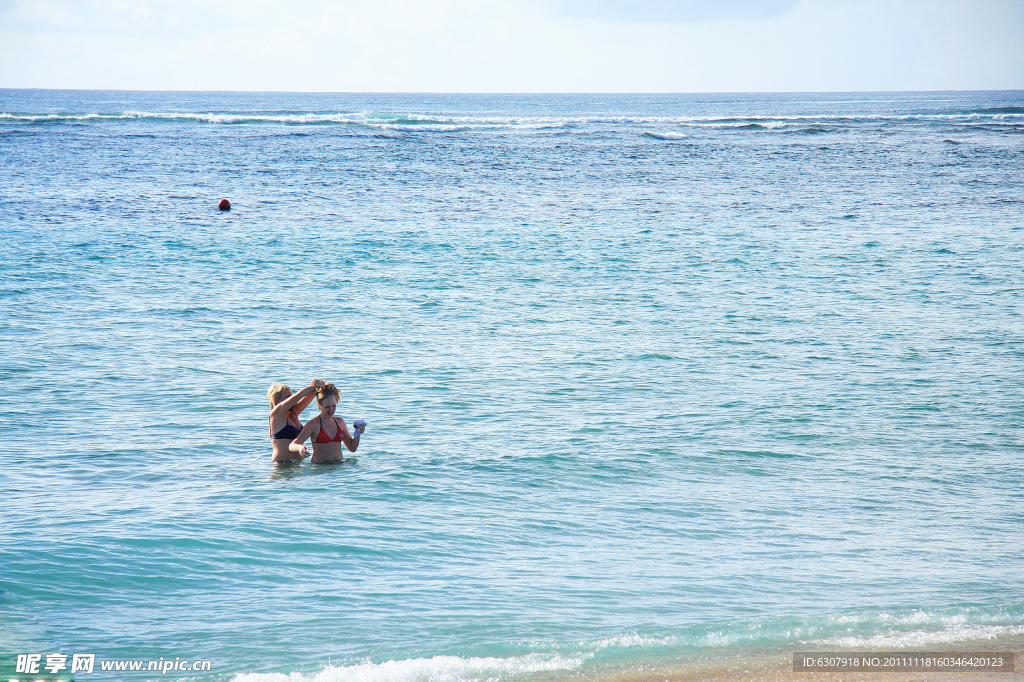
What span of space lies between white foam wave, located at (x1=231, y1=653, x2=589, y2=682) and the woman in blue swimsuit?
12.4 ft

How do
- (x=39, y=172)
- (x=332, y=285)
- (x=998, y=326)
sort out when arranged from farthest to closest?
(x=39, y=172) → (x=332, y=285) → (x=998, y=326)

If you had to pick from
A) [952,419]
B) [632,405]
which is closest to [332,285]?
[632,405]

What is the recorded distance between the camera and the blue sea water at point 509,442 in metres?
6.03

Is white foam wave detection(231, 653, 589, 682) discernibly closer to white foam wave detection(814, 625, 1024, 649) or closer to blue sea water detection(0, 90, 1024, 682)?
blue sea water detection(0, 90, 1024, 682)

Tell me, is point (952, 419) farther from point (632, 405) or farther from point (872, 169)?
point (872, 169)

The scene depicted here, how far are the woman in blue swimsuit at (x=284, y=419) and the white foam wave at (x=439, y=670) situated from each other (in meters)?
3.77

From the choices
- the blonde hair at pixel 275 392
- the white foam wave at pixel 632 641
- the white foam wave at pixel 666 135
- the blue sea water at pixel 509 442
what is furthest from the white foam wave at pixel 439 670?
the white foam wave at pixel 666 135

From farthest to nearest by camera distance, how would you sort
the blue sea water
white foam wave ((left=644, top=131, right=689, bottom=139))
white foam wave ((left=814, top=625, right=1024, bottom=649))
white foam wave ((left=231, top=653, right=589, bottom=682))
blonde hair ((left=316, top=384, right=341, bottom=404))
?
1. white foam wave ((left=644, top=131, right=689, bottom=139))
2. blonde hair ((left=316, top=384, right=341, bottom=404))
3. the blue sea water
4. white foam wave ((left=814, top=625, right=1024, bottom=649))
5. white foam wave ((left=231, top=653, right=589, bottom=682))

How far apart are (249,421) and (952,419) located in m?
9.01

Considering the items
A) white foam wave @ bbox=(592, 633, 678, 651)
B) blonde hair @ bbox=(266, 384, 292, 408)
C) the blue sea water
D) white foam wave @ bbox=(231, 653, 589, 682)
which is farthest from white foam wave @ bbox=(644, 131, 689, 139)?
white foam wave @ bbox=(231, 653, 589, 682)

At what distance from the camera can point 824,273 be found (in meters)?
19.4

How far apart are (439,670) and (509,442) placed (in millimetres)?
4384

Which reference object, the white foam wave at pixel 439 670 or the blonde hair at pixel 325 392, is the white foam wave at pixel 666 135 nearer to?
the blonde hair at pixel 325 392

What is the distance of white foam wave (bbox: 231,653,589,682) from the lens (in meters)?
5.35
